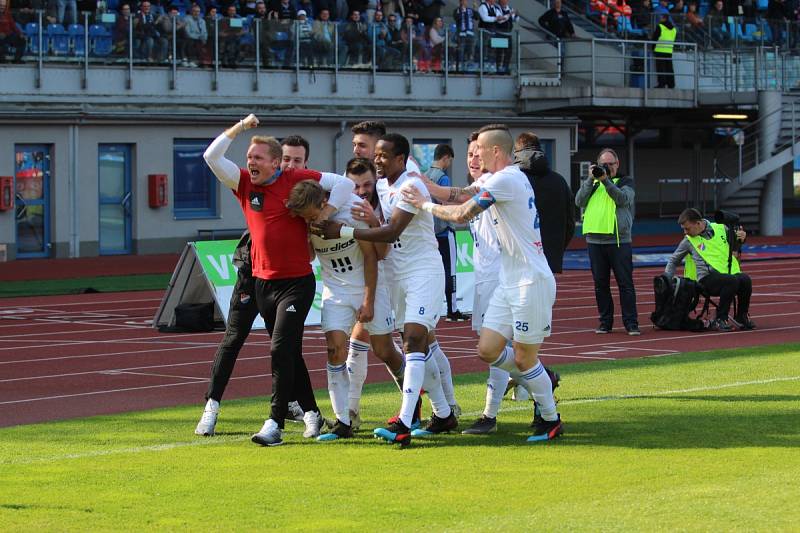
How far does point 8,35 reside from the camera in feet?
104

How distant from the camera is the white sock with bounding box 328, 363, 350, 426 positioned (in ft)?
33.0

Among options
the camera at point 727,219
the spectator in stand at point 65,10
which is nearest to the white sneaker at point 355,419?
the camera at point 727,219

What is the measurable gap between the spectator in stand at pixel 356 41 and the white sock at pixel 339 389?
27.5 metres

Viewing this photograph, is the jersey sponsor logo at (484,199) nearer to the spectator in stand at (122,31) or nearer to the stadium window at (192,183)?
the spectator in stand at (122,31)

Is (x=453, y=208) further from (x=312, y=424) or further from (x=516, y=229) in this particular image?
(x=312, y=424)

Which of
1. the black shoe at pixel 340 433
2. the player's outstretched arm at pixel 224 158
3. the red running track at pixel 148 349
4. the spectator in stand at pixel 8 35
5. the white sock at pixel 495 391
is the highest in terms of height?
the spectator in stand at pixel 8 35

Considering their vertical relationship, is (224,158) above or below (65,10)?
below

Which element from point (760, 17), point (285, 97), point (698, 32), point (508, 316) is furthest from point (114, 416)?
point (760, 17)

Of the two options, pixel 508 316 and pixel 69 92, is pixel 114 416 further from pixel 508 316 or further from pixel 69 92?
pixel 69 92

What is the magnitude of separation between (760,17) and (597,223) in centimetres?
3252

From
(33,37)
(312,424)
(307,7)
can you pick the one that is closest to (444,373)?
(312,424)

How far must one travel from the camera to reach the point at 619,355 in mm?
15578

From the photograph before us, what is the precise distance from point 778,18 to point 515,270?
40496 millimetres

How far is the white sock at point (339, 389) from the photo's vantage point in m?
10.1
